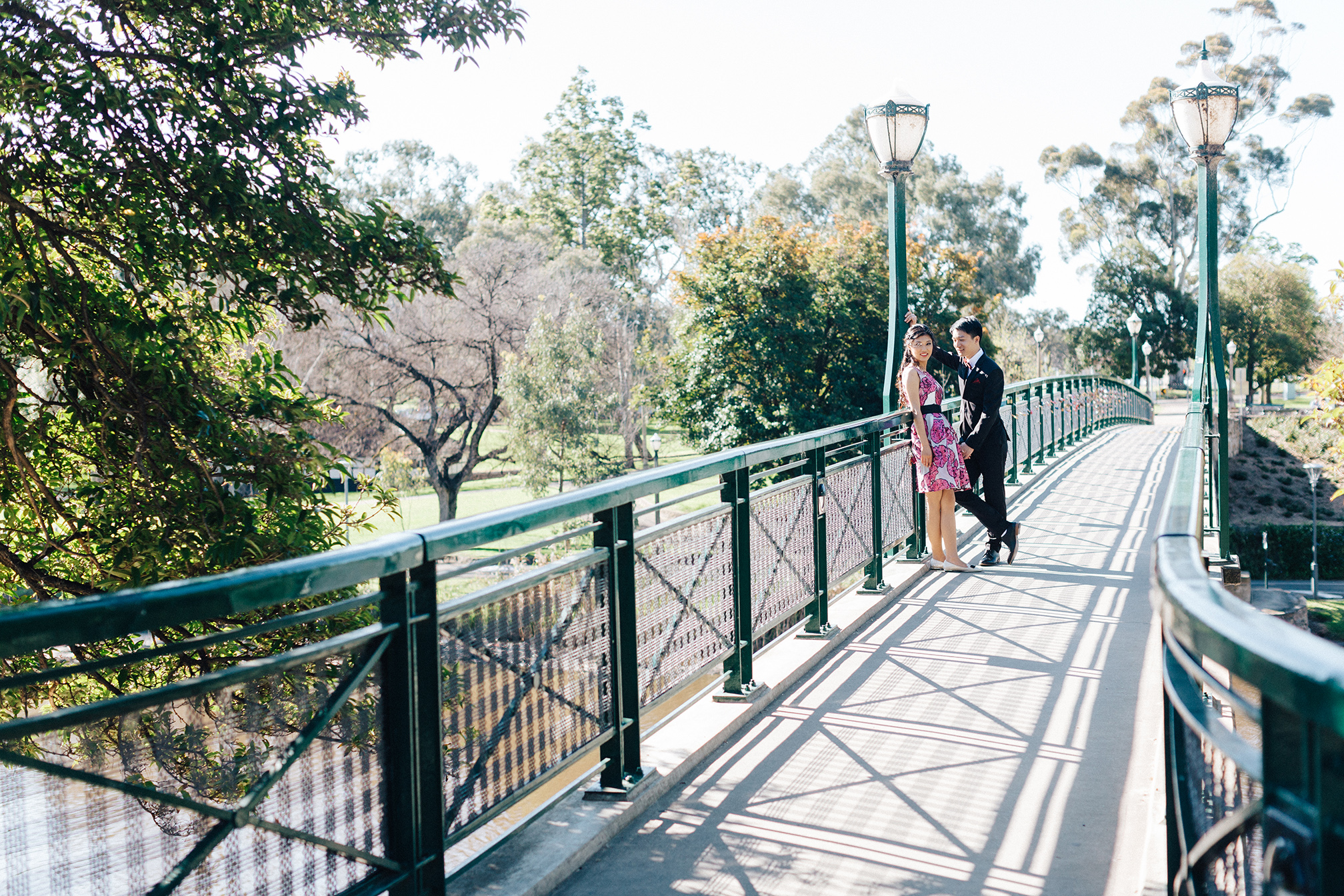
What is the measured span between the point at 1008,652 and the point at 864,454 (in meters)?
1.90

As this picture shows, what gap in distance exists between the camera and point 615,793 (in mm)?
3971

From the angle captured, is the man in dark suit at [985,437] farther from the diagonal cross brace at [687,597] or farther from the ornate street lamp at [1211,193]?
the ornate street lamp at [1211,193]

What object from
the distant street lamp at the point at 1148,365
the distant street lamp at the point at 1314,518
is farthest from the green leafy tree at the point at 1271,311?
the distant street lamp at the point at 1314,518

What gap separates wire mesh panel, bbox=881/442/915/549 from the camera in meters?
7.93

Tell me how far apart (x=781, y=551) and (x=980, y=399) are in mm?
Result: 3123

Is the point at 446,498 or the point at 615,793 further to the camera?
the point at 446,498

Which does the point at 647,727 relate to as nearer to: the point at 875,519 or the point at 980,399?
the point at 875,519

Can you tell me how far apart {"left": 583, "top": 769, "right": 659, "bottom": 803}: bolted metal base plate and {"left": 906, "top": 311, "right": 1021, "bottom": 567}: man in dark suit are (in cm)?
482

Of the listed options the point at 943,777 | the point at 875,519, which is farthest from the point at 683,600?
the point at 875,519

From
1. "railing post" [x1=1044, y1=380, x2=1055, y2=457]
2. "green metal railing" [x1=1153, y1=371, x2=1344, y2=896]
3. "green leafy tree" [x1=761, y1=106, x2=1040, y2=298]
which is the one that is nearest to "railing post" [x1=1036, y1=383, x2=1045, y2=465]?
"railing post" [x1=1044, y1=380, x2=1055, y2=457]

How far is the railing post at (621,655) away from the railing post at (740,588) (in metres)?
1.08

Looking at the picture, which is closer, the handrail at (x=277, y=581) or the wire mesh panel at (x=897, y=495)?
the handrail at (x=277, y=581)

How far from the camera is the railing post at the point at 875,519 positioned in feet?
24.5

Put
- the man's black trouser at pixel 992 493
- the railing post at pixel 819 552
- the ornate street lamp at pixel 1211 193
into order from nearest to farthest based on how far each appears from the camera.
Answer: the railing post at pixel 819 552
the man's black trouser at pixel 992 493
the ornate street lamp at pixel 1211 193
